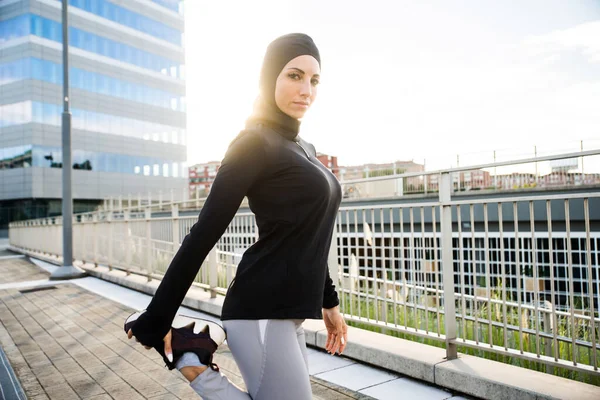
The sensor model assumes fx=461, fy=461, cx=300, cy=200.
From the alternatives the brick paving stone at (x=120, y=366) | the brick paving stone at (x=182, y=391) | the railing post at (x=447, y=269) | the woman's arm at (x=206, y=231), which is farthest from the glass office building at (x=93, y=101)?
the woman's arm at (x=206, y=231)

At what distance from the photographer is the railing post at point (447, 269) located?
3.55 meters

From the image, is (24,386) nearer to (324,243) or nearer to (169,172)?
(324,243)

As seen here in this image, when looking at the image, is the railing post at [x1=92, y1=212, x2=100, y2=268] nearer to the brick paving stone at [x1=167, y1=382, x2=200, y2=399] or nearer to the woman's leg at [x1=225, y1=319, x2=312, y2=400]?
the brick paving stone at [x1=167, y1=382, x2=200, y2=399]

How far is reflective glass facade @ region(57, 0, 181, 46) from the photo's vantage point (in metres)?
42.5

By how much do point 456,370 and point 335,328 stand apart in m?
1.80

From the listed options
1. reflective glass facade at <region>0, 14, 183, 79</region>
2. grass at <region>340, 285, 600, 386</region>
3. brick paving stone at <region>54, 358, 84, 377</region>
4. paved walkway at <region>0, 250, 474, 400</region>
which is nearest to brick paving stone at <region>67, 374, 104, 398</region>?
paved walkway at <region>0, 250, 474, 400</region>

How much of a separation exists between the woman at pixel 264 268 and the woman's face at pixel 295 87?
6 centimetres

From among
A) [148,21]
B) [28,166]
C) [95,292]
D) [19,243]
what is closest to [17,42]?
[28,166]

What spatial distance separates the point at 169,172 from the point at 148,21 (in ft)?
51.7

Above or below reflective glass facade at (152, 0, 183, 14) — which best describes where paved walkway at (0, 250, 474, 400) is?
below

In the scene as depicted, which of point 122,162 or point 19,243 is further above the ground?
point 122,162

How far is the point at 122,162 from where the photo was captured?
44.2 m

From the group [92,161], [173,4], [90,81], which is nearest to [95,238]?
[92,161]

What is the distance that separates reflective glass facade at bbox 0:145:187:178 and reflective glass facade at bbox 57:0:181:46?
1322 centimetres
